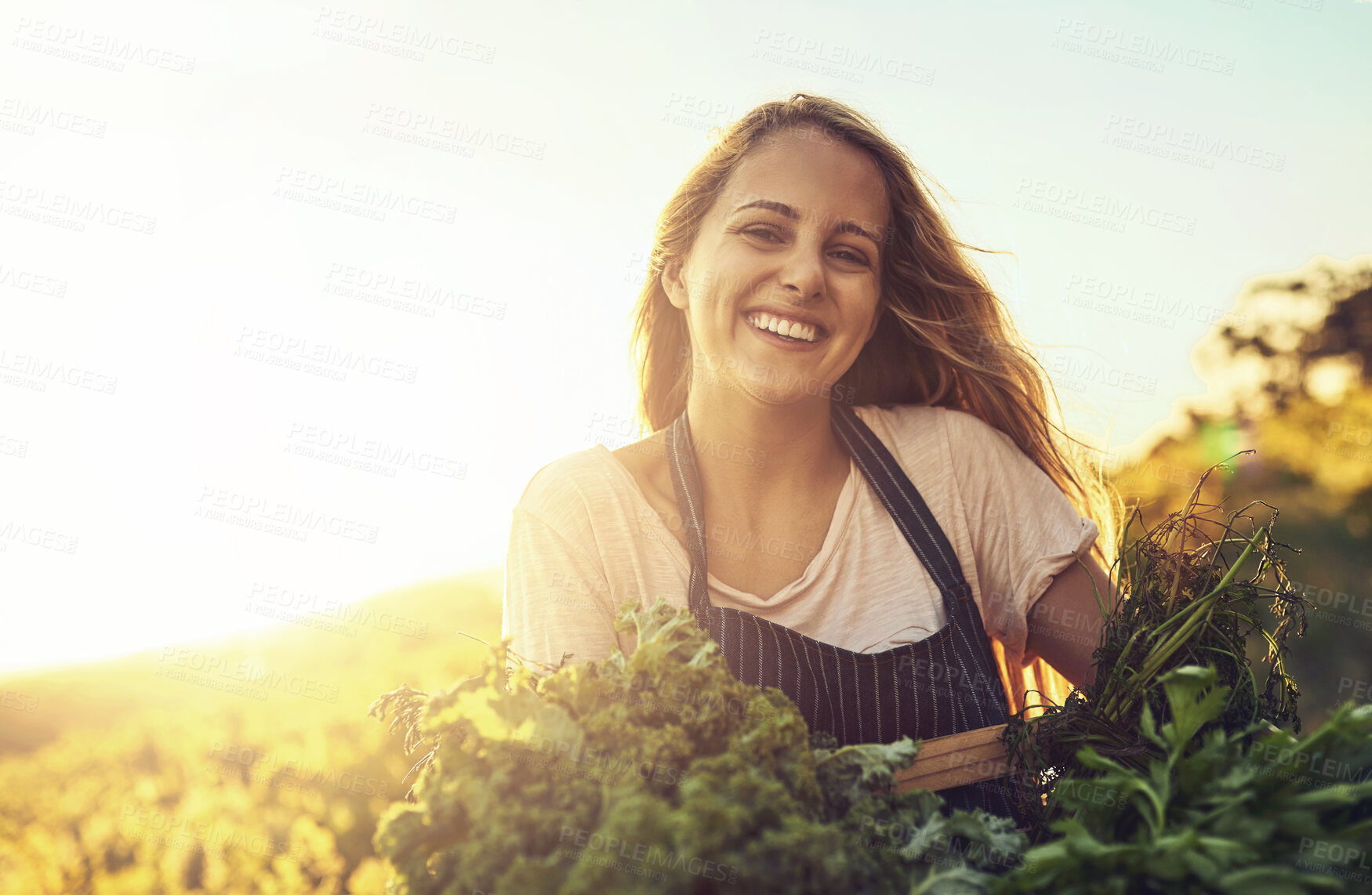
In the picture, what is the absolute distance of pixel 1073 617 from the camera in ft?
7.78

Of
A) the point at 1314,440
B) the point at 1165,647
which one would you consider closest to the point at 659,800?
the point at 1165,647

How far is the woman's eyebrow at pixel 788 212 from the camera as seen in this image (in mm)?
2396

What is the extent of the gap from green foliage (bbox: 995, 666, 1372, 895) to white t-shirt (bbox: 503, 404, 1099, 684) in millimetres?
957

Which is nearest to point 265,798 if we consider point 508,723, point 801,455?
point 801,455

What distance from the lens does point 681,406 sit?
10.2 feet

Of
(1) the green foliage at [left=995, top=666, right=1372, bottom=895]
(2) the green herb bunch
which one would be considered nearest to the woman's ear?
(2) the green herb bunch

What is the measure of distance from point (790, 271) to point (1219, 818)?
1653 millimetres

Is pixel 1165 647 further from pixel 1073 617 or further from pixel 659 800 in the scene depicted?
pixel 659 800

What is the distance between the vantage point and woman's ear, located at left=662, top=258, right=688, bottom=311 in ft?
9.09

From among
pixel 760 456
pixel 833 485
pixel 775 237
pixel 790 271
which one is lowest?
pixel 833 485

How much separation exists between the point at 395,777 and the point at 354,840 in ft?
1.44

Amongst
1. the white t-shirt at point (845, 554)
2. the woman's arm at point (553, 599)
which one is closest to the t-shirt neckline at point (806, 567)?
the white t-shirt at point (845, 554)

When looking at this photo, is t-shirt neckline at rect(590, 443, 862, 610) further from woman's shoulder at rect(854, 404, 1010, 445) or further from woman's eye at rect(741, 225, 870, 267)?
woman's eye at rect(741, 225, 870, 267)

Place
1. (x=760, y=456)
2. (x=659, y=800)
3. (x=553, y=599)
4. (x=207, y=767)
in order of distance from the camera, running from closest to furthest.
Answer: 1. (x=659, y=800)
2. (x=553, y=599)
3. (x=760, y=456)
4. (x=207, y=767)
